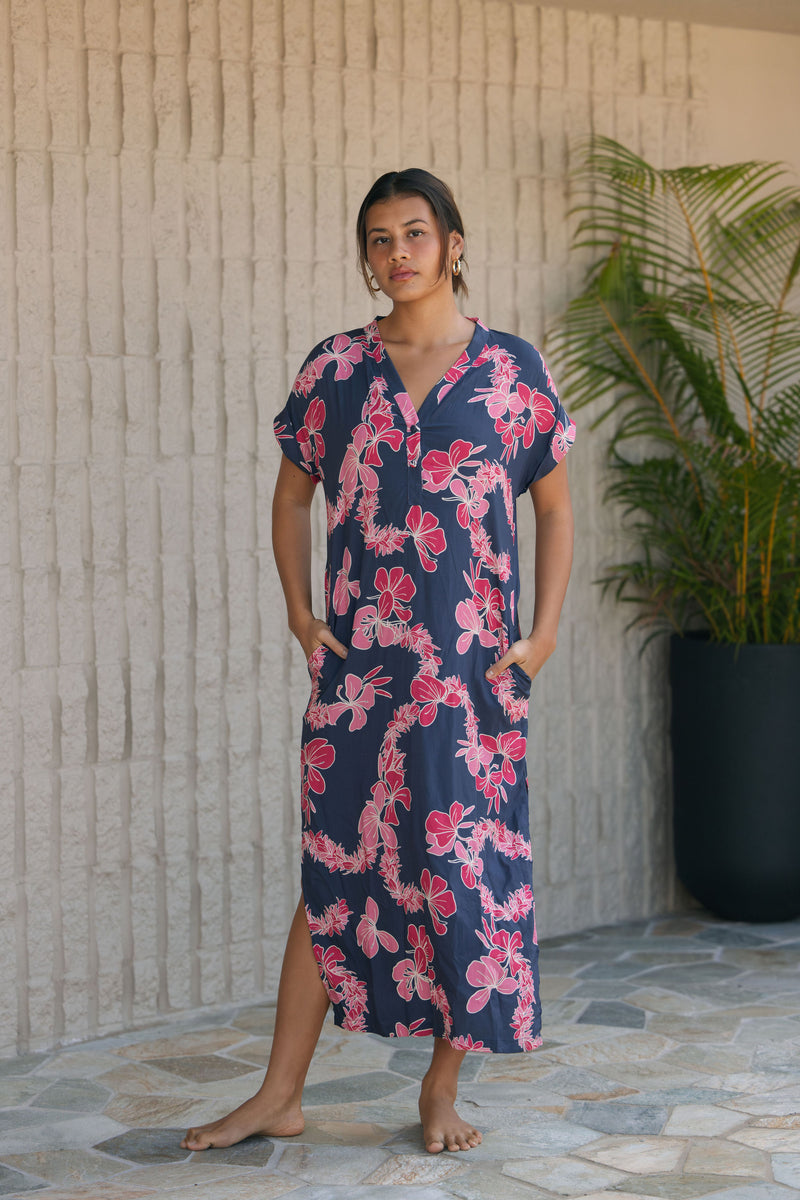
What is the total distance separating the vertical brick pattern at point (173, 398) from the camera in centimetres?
334

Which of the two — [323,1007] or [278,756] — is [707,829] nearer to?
[278,756]

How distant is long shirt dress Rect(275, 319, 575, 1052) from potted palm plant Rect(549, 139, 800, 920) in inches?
63.1

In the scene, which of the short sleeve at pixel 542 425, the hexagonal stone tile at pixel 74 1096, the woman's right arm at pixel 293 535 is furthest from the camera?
the hexagonal stone tile at pixel 74 1096

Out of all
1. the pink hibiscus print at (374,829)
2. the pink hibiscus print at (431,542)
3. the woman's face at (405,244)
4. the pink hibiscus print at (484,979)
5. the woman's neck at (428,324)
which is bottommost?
the pink hibiscus print at (484,979)

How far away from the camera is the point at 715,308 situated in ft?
14.0

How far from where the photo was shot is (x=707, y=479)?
4340 mm

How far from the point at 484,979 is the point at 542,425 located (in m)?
0.94

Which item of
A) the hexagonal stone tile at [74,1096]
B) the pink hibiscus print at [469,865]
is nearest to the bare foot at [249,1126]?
the hexagonal stone tile at [74,1096]

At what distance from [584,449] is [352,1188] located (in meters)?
2.27

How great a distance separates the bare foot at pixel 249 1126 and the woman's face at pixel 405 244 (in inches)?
56.6

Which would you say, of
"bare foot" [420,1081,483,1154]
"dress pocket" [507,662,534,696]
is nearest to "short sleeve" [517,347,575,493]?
"dress pocket" [507,662,534,696]

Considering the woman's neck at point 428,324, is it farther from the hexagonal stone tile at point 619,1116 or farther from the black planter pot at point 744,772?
the black planter pot at point 744,772

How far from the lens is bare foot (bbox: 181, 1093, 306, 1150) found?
106 inches

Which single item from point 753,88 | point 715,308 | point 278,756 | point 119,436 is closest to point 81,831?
point 278,756
